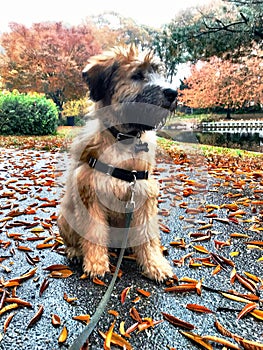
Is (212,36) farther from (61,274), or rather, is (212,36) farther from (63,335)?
(63,335)

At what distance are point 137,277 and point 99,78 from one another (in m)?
1.54

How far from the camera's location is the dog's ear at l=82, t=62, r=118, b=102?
7.20 feet

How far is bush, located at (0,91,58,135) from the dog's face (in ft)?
39.9

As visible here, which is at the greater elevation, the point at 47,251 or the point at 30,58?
the point at 30,58

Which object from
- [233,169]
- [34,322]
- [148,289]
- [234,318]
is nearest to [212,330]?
[234,318]

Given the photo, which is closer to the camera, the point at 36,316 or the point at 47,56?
the point at 36,316

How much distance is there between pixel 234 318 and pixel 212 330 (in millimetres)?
200

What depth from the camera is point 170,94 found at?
2074mm

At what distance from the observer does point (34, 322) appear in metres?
1.84

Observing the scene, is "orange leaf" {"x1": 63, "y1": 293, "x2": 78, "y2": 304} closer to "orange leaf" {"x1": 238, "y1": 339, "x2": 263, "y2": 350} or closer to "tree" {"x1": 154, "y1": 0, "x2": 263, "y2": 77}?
"orange leaf" {"x1": 238, "y1": 339, "x2": 263, "y2": 350}

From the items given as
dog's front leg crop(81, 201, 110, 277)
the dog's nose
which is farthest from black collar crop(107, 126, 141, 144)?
dog's front leg crop(81, 201, 110, 277)

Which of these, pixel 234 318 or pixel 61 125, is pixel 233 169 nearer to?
pixel 234 318

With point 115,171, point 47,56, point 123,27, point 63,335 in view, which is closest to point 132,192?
point 115,171

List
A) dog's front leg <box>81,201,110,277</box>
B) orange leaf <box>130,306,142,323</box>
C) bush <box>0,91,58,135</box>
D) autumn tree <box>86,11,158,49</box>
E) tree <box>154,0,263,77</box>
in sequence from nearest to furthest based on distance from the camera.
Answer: orange leaf <box>130,306,142,323</box> → dog's front leg <box>81,201,110,277</box> → tree <box>154,0,263,77</box> → bush <box>0,91,58,135</box> → autumn tree <box>86,11,158,49</box>
